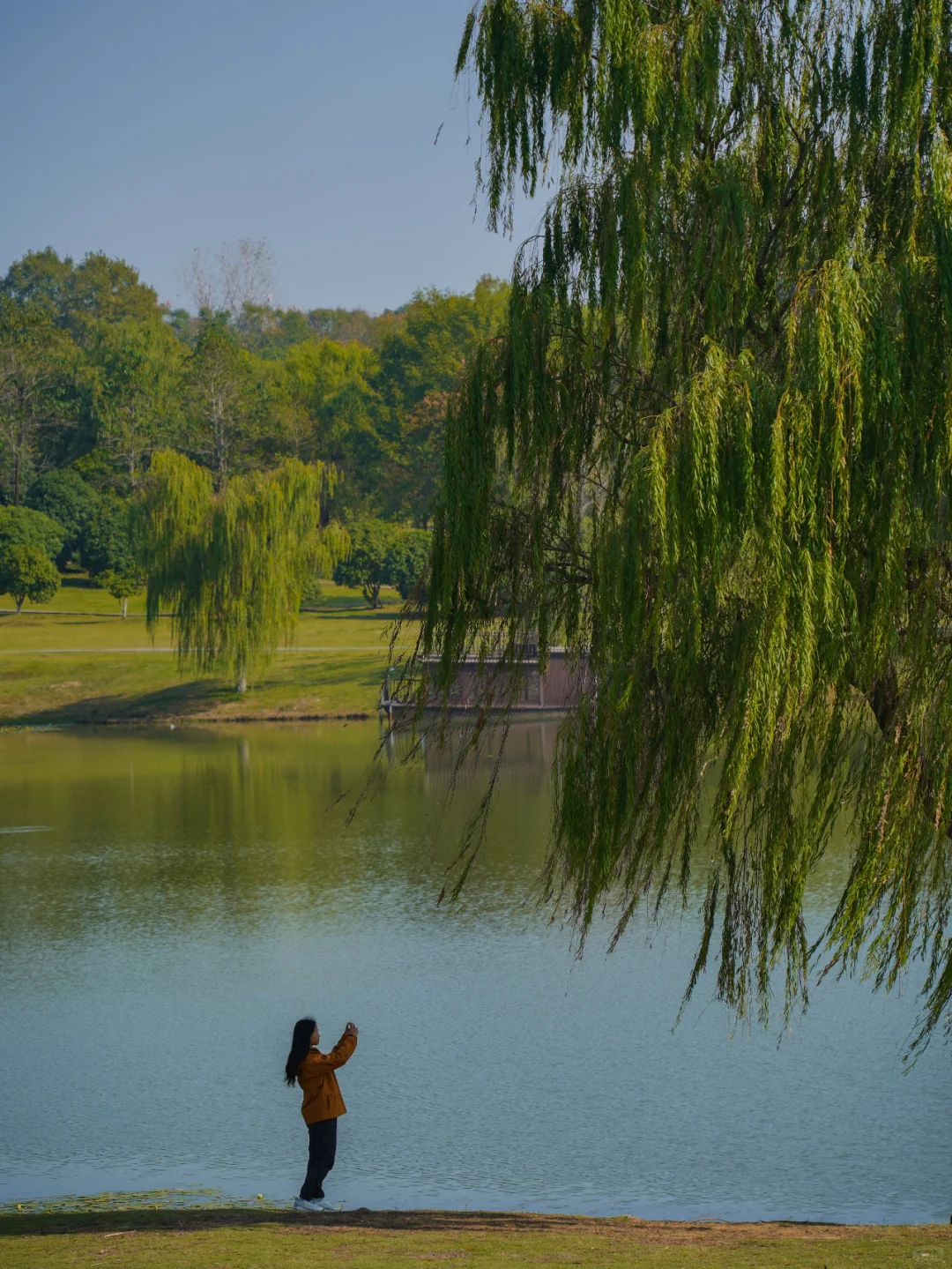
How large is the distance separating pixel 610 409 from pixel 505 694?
1.88m

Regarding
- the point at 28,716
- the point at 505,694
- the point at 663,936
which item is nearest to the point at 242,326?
the point at 28,716

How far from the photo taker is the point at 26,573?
55438 millimetres

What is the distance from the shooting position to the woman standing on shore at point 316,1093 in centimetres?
930

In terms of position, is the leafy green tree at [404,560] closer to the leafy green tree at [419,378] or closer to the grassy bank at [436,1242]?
the leafy green tree at [419,378]

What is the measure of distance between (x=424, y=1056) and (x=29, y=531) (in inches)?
1904

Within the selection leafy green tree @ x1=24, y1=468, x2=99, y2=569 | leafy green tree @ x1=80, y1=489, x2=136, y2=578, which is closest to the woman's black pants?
leafy green tree @ x1=80, y1=489, x2=136, y2=578

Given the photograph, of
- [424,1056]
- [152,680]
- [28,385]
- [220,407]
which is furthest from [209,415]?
[424,1056]

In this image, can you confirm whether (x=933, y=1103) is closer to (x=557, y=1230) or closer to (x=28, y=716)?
(x=557, y=1230)

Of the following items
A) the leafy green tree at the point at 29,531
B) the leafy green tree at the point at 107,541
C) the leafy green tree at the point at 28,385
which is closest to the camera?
the leafy green tree at the point at 29,531

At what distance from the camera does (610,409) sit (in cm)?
876

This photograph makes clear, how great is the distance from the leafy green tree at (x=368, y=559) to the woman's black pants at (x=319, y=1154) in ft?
164

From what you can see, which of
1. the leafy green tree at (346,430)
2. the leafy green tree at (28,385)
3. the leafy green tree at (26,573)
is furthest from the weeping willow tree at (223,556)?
the leafy green tree at (346,430)

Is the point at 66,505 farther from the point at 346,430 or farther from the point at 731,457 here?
the point at 731,457

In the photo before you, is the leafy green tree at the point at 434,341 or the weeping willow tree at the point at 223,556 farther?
the leafy green tree at the point at 434,341
